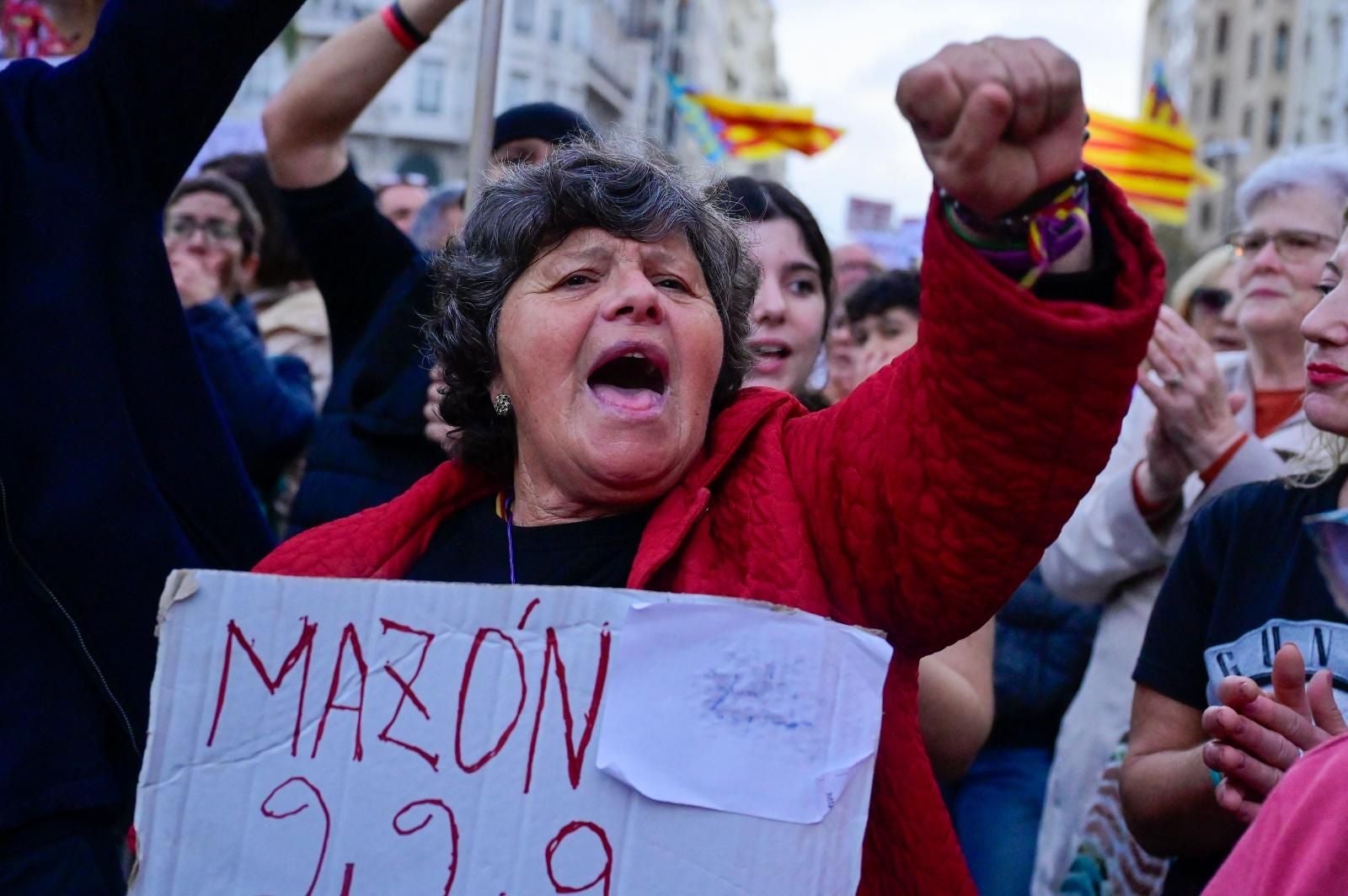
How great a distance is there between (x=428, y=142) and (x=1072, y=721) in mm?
46856

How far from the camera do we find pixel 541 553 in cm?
192

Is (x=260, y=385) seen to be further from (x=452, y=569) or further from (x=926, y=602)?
(x=926, y=602)

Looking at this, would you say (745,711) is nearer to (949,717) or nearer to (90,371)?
(949,717)

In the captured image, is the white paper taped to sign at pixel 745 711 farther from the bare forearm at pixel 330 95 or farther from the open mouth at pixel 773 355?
the bare forearm at pixel 330 95

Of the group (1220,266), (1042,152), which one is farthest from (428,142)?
(1042,152)

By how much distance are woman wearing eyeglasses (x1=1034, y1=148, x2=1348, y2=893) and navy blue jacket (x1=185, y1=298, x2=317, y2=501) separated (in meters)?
1.88

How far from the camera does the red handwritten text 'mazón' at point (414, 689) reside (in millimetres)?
1560

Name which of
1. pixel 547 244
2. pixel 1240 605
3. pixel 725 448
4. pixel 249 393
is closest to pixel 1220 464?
pixel 1240 605

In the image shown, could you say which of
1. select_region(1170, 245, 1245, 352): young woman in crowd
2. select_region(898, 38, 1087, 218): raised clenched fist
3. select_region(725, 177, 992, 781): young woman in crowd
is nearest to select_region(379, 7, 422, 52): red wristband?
select_region(725, 177, 992, 781): young woman in crowd

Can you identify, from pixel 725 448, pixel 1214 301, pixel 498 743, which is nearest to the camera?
pixel 498 743


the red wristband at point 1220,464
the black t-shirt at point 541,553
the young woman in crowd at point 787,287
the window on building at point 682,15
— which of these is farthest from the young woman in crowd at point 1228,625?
the window on building at point 682,15

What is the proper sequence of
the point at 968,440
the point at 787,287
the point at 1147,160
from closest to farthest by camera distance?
the point at 968,440 < the point at 787,287 < the point at 1147,160

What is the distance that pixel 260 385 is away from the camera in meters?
3.60

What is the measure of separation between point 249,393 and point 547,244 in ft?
5.83
